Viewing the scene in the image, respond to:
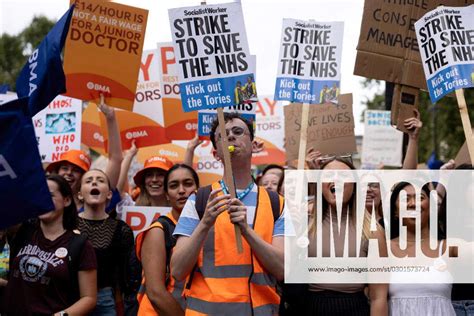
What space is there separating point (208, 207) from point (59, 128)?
4.83 metres

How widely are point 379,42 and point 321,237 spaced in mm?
2303

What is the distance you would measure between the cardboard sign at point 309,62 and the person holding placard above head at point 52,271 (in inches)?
96.5

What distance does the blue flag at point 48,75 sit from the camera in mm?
4965

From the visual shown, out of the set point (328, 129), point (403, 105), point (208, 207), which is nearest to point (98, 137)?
point (328, 129)

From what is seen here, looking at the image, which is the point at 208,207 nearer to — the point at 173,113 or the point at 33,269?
the point at 33,269

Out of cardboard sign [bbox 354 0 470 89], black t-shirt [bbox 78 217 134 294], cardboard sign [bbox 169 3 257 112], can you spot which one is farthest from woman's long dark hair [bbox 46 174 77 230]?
cardboard sign [bbox 354 0 470 89]

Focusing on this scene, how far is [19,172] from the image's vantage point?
13.2 ft

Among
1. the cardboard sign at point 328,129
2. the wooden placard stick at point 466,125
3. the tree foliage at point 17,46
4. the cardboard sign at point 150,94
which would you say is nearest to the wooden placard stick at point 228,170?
the wooden placard stick at point 466,125

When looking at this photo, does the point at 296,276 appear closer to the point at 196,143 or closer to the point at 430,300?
the point at 430,300

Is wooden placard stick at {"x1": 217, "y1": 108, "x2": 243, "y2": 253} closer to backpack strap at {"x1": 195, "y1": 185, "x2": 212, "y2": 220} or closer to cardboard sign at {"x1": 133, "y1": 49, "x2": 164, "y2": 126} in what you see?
backpack strap at {"x1": 195, "y1": 185, "x2": 212, "y2": 220}

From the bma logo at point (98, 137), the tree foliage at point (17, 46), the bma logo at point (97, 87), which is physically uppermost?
the tree foliage at point (17, 46)

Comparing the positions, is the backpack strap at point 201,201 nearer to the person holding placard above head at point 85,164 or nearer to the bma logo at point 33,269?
the bma logo at point 33,269

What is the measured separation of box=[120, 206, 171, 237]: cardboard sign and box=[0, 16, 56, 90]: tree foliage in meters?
31.6

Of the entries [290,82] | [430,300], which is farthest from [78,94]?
[430,300]
